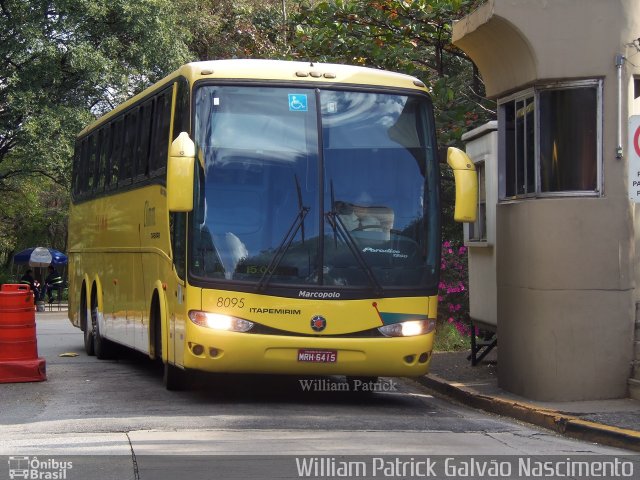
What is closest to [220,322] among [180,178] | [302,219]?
[302,219]

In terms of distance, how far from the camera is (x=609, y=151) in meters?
11.8

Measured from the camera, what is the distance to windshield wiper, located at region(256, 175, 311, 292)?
1123 centimetres

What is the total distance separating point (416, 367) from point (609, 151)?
319 centimetres

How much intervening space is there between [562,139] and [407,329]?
9.12 feet

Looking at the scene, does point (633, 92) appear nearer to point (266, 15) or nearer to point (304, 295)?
point (304, 295)

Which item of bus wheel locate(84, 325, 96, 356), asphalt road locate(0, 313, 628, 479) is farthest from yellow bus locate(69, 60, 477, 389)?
bus wheel locate(84, 325, 96, 356)

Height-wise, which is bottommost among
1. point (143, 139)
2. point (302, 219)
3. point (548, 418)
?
point (548, 418)

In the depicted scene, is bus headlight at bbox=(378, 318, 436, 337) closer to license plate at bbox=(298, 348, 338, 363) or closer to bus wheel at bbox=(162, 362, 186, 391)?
license plate at bbox=(298, 348, 338, 363)

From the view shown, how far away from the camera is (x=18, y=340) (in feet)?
44.5

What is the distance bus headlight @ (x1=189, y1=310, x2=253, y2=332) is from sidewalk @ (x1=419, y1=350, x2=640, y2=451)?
3.03m

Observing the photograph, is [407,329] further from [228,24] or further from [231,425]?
[228,24]

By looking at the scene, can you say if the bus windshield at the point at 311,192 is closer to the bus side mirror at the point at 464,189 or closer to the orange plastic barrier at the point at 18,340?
the bus side mirror at the point at 464,189

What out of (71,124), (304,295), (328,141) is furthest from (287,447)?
(71,124)

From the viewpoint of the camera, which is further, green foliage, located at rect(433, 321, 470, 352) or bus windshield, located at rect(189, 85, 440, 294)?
green foliage, located at rect(433, 321, 470, 352)
